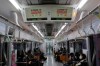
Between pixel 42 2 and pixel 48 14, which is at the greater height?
pixel 42 2

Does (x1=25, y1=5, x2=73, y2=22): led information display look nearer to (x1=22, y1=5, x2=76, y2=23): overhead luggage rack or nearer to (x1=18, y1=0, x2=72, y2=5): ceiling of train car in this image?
(x1=22, y1=5, x2=76, y2=23): overhead luggage rack

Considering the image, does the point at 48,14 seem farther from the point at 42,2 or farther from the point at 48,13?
the point at 42,2

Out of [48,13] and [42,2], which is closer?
[48,13]

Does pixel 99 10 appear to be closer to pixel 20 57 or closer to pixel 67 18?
pixel 67 18

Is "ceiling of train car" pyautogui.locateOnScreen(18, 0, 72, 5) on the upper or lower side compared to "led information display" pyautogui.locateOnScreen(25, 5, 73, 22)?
upper

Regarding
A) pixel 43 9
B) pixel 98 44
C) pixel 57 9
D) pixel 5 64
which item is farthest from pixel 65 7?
pixel 5 64

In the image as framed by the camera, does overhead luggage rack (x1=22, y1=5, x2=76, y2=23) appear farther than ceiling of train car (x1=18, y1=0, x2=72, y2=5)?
No

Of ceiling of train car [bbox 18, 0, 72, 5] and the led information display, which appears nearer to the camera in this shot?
the led information display

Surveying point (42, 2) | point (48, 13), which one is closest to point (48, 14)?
point (48, 13)

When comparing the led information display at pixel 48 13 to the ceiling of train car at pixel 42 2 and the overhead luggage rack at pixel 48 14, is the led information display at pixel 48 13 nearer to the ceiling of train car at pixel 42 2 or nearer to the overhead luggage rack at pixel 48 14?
the overhead luggage rack at pixel 48 14

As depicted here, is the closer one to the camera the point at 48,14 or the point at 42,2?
the point at 48,14

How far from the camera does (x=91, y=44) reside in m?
7.00

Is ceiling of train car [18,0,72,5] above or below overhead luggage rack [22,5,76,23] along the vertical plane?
above

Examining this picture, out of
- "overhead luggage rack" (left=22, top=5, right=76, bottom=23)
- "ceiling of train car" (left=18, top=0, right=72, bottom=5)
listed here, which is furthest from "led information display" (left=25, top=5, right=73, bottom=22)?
"ceiling of train car" (left=18, top=0, right=72, bottom=5)
